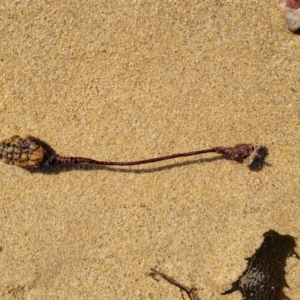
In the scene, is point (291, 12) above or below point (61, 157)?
above

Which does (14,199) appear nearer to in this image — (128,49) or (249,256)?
(128,49)

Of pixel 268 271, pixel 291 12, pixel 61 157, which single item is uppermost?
pixel 291 12

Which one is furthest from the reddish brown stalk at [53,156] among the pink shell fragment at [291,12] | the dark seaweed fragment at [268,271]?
the pink shell fragment at [291,12]

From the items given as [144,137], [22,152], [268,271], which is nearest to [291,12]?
[144,137]

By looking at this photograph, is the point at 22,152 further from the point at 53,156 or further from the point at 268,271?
the point at 268,271

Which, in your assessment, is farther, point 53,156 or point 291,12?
point 53,156

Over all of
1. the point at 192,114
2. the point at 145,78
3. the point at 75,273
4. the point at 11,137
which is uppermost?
the point at 145,78

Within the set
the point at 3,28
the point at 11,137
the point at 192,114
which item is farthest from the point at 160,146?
the point at 3,28
